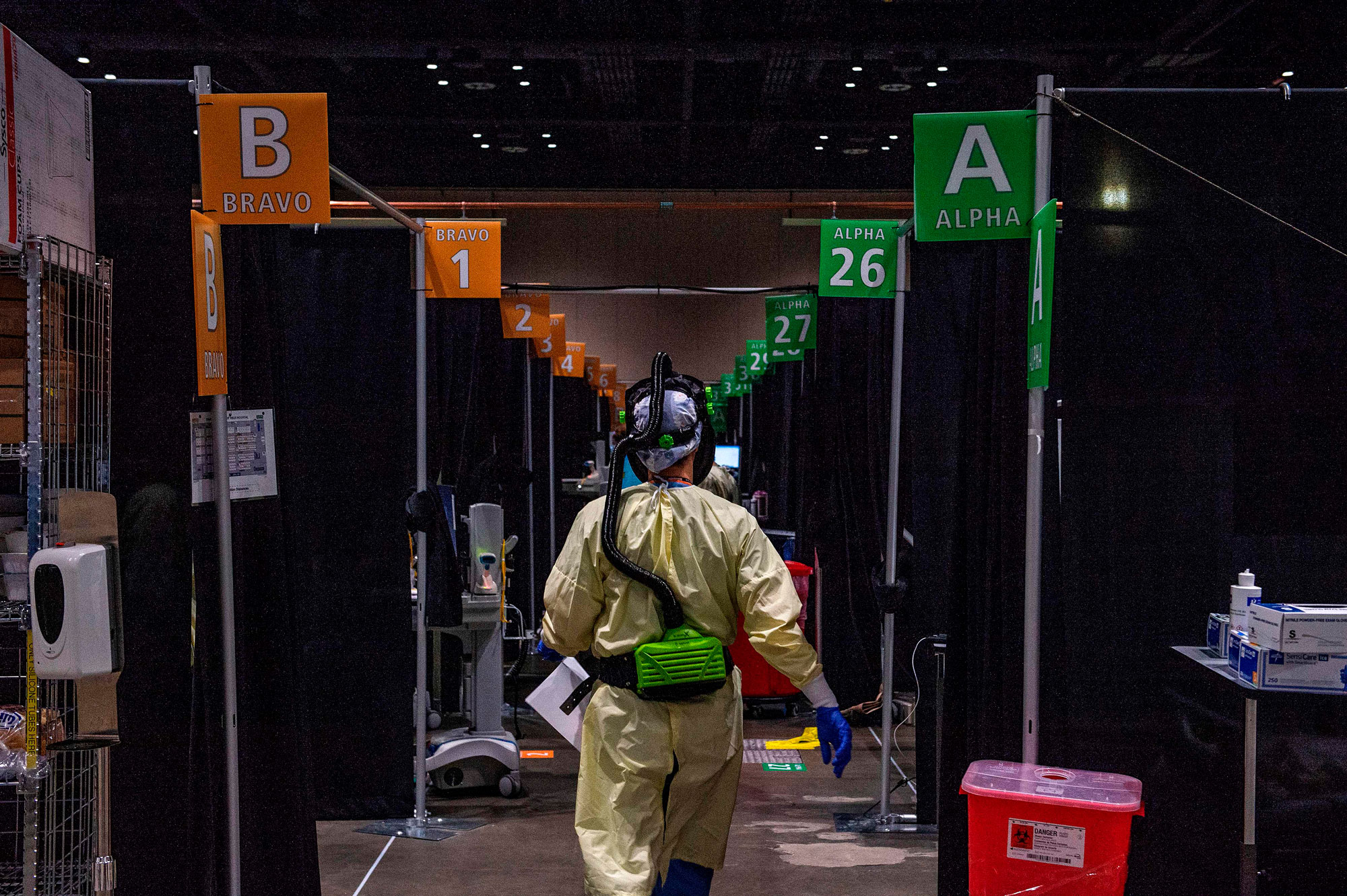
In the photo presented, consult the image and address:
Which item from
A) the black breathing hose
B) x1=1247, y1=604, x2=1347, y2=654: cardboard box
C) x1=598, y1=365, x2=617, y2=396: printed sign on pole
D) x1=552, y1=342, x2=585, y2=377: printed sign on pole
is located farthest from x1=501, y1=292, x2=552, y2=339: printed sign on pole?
x1=598, y1=365, x2=617, y2=396: printed sign on pole

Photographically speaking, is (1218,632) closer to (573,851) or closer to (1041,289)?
(1041,289)

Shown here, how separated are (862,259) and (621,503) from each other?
2.12 metres

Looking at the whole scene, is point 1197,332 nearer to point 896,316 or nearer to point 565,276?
point 896,316

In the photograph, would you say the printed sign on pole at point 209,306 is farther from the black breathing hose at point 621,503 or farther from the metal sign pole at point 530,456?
the metal sign pole at point 530,456

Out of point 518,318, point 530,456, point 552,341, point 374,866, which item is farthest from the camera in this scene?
point 552,341

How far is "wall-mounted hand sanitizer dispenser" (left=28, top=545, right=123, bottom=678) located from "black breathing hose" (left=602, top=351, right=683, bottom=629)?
125 cm

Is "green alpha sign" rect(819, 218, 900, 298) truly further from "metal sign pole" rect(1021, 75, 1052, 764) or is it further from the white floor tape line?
the white floor tape line

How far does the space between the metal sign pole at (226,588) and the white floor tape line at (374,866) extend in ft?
4.26

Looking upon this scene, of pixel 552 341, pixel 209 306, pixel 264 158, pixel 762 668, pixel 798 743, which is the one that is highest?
pixel 264 158

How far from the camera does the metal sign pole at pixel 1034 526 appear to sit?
2.92 m

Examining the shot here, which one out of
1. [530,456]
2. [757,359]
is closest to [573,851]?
[530,456]

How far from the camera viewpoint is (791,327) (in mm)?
7008

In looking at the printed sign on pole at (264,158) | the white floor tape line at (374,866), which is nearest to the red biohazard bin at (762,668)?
the white floor tape line at (374,866)

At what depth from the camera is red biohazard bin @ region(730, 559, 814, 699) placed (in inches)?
266
